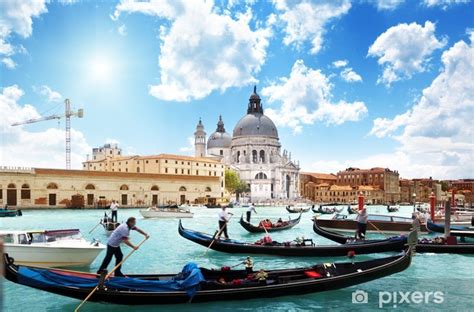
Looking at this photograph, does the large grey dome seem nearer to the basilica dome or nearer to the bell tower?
the basilica dome

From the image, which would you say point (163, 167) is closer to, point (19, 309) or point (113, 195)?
point (113, 195)

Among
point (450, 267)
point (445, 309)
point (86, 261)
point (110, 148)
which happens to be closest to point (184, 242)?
point (86, 261)

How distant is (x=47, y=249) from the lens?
845 cm

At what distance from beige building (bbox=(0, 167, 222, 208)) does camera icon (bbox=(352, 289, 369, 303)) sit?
34.0 metres

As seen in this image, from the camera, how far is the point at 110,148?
285 feet

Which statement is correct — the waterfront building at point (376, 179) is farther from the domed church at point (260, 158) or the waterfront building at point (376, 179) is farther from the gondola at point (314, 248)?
the gondola at point (314, 248)

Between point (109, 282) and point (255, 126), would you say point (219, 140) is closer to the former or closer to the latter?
point (255, 126)

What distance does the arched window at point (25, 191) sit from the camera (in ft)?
120

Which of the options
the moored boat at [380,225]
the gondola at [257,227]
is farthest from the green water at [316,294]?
the moored boat at [380,225]

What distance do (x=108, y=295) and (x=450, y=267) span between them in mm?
7203

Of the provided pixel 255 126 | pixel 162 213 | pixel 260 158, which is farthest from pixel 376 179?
pixel 162 213

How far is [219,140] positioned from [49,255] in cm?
7266

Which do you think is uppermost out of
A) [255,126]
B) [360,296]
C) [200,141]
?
[255,126]

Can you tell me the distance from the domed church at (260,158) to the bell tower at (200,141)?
4.40 meters
